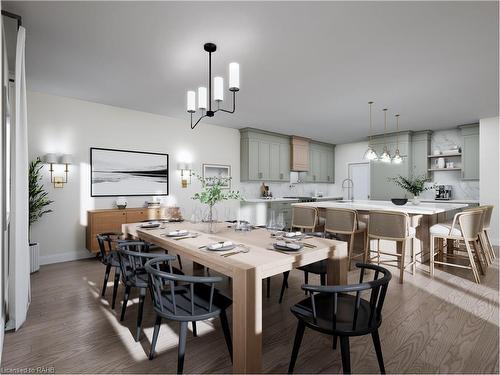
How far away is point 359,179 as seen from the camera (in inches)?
327

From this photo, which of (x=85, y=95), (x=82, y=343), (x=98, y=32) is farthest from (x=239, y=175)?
(x=82, y=343)

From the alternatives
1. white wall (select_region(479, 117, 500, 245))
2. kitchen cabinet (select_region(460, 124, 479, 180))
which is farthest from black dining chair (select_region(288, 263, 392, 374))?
kitchen cabinet (select_region(460, 124, 479, 180))

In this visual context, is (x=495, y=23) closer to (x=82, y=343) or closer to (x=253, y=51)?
(x=253, y=51)

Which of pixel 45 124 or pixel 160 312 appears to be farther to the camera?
pixel 45 124

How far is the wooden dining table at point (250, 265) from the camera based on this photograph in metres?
1.61

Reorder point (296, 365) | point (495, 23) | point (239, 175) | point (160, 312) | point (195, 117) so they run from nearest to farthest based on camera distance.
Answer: point (160, 312) < point (296, 365) < point (495, 23) < point (195, 117) < point (239, 175)

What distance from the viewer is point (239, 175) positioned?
6637 millimetres

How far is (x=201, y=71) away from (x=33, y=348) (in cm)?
302

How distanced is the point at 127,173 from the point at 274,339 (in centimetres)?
392

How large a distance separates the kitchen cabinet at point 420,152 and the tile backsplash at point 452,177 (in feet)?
0.76

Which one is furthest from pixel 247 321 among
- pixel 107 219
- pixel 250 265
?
pixel 107 219

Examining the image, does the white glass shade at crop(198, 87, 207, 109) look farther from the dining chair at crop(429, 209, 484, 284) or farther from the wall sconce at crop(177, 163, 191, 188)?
the dining chair at crop(429, 209, 484, 284)

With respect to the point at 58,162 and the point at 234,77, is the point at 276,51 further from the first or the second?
the point at 58,162

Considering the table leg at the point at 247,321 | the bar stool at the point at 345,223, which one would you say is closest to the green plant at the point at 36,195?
the table leg at the point at 247,321
